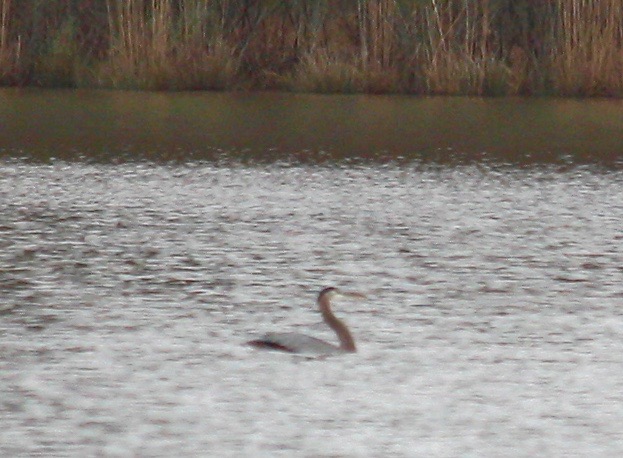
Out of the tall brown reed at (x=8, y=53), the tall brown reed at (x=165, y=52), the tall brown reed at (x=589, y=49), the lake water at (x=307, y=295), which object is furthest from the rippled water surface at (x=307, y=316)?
the tall brown reed at (x=8, y=53)

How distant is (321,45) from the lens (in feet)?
45.8

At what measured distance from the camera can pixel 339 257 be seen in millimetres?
6211

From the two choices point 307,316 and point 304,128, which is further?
point 304,128

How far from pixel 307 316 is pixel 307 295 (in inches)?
13.1

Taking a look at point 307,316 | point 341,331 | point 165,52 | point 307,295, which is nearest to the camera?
point 341,331

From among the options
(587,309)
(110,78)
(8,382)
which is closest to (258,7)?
(110,78)

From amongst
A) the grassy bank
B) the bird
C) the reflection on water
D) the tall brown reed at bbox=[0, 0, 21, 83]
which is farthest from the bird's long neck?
the tall brown reed at bbox=[0, 0, 21, 83]

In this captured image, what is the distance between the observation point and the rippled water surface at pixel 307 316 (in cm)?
382

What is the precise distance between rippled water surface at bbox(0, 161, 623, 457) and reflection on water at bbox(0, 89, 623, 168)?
4.11 feet

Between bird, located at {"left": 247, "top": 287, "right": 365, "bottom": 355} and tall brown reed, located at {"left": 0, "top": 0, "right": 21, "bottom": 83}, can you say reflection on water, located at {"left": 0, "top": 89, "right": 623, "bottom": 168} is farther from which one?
bird, located at {"left": 247, "top": 287, "right": 365, "bottom": 355}

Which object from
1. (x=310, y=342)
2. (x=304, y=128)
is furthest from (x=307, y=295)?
(x=304, y=128)

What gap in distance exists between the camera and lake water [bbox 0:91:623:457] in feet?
12.6

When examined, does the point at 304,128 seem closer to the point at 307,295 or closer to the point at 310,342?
the point at 307,295

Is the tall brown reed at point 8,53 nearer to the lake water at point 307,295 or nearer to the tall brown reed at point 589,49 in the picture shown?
the lake water at point 307,295
